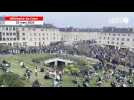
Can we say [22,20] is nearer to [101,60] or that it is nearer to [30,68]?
[30,68]

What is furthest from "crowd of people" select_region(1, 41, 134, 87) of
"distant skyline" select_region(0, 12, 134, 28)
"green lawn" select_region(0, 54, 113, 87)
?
"distant skyline" select_region(0, 12, 134, 28)

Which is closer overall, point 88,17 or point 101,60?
point 88,17

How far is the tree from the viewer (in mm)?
3967

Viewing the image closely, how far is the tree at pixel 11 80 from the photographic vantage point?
397 centimetres

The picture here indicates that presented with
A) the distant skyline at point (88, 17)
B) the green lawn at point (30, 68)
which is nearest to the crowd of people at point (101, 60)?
the green lawn at point (30, 68)

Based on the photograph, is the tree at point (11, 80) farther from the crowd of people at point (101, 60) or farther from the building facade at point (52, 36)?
the building facade at point (52, 36)

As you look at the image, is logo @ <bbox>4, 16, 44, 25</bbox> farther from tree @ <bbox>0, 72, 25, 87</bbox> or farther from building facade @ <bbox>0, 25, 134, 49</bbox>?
tree @ <bbox>0, 72, 25, 87</bbox>

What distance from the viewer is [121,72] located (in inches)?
157

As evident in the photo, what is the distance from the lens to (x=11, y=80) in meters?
4.00

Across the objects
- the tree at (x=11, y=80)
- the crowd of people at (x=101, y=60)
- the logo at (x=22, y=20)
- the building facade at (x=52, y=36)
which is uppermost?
the logo at (x=22, y=20)

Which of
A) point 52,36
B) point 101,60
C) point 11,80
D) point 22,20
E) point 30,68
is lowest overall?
point 11,80

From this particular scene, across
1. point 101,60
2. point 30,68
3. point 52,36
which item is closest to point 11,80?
point 30,68

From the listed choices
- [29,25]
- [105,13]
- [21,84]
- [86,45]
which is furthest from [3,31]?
[105,13]

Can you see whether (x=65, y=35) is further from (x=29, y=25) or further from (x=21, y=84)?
(x=21, y=84)
